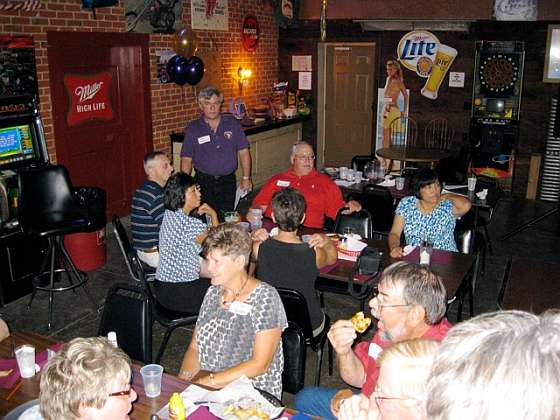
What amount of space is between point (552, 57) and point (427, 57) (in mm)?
1748

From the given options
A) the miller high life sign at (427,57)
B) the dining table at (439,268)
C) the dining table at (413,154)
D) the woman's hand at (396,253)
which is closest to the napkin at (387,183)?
the dining table at (413,154)

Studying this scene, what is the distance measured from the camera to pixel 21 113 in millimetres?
5145

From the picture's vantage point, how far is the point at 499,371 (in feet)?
3.45

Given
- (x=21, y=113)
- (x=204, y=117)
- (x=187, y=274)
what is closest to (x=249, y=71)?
(x=204, y=117)

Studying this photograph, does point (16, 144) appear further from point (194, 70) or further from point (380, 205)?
point (380, 205)

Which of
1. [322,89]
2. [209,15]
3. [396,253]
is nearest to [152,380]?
[396,253]

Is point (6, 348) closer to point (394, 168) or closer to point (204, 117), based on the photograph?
point (204, 117)

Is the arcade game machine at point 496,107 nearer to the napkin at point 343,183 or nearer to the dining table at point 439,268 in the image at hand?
the napkin at point 343,183

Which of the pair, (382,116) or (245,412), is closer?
(245,412)

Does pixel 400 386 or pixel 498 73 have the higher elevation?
pixel 498 73

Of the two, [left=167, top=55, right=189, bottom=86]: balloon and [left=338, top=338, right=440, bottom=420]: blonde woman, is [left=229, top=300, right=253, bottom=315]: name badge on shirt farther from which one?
[left=167, top=55, right=189, bottom=86]: balloon

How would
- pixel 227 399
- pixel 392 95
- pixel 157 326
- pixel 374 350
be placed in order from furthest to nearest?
1. pixel 392 95
2. pixel 157 326
3. pixel 374 350
4. pixel 227 399

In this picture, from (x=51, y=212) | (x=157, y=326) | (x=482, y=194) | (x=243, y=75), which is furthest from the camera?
(x=243, y=75)

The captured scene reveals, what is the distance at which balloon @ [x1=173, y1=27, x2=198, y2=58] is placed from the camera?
296 inches
